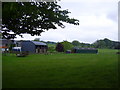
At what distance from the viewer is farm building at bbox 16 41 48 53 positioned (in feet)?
24.5

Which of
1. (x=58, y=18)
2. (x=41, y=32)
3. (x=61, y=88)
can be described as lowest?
(x=61, y=88)

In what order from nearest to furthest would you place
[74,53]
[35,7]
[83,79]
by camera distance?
[83,79] < [35,7] < [74,53]

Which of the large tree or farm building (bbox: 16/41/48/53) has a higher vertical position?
the large tree

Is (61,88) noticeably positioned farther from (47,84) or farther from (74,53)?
(74,53)

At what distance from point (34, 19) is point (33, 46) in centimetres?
263

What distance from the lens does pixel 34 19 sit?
5.86 m

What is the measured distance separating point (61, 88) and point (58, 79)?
597 mm

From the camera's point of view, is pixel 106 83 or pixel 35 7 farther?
pixel 35 7

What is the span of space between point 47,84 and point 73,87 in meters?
0.65

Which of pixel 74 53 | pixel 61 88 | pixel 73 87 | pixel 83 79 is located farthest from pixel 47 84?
pixel 74 53

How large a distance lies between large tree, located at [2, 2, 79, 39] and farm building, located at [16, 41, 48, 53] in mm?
1191

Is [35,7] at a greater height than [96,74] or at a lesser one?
greater

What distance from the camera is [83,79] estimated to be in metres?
4.04

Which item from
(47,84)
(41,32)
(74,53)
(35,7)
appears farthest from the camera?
(74,53)
